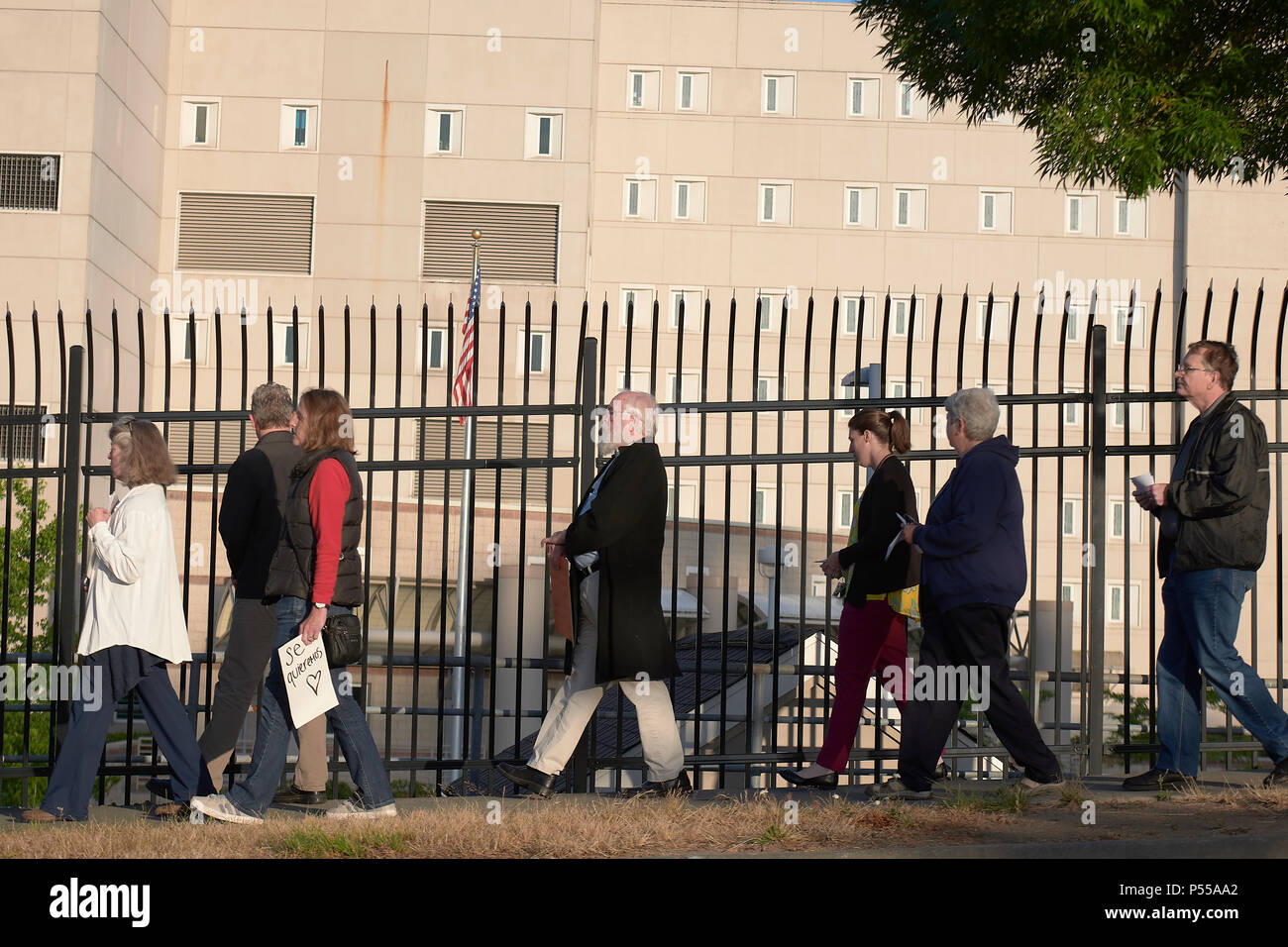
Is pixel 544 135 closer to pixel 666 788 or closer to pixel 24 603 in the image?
pixel 24 603

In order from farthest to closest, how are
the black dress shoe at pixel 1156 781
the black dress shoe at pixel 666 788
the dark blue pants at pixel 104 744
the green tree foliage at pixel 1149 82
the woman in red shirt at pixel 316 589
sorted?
the green tree foliage at pixel 1149 82, the black dress shoe at pixel 1156 781, the black dress shoe at pixel 666 788, the dark blue pants at pixel 104 744, the woman in red shirt at pixel 316 589

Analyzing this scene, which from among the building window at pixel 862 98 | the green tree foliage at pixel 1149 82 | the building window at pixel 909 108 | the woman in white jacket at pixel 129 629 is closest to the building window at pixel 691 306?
the building window at pixel 862 98

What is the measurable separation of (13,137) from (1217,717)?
33.0 meters

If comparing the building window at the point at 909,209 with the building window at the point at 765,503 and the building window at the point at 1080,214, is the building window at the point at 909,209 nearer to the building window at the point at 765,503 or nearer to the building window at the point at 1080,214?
the building window at the point at 1080,214

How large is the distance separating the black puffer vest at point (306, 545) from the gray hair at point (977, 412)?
2.79 m

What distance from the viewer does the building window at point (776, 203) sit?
43031mm

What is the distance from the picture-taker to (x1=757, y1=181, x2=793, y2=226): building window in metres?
43.0

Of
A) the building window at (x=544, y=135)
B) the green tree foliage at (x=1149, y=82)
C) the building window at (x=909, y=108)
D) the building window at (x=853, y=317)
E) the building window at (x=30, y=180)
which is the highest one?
the building window at (x=909, y=108)

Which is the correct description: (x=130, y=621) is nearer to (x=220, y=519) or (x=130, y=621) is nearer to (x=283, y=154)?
(x=220, y=519)

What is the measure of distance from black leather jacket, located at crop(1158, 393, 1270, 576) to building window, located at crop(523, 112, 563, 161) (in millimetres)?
35585

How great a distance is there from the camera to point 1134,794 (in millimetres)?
6742

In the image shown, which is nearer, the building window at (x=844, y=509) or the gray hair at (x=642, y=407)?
the gray hair at (x=642, y=407)

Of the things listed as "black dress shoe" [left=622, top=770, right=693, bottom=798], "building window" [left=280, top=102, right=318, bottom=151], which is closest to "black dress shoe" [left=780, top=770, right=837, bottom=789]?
"black dress shoe" [left=622, top=770, right=693, bottom=798]
